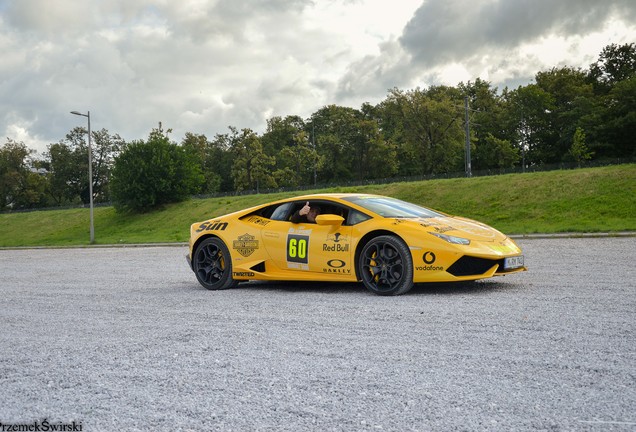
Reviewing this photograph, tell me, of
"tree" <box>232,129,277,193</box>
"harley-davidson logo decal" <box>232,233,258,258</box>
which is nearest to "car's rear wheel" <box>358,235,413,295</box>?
"harley-davidson logo decal" <box>232,233,258,258</box>

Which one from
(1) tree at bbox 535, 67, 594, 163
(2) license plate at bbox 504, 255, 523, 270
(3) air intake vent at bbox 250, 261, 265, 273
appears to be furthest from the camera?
(1) tree at bbox 535, 67, 594, 163

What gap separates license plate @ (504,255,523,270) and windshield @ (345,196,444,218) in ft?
4.23

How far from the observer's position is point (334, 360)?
15.0 feet

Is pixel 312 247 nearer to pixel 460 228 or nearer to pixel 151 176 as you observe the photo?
pixel 460 228

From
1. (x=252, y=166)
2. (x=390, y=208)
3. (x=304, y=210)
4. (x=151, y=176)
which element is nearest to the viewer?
(x=390, y=208)

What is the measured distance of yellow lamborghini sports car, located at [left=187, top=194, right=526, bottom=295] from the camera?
25.2 ft

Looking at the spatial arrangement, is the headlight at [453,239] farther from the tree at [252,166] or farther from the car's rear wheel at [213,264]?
the tree at [252,166]

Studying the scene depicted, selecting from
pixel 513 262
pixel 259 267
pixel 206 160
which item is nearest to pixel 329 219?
pixel 259 267

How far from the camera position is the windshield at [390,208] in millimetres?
8411

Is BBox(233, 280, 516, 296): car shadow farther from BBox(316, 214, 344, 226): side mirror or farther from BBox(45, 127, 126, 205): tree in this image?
BBox(45, 127, 126, 205): tree

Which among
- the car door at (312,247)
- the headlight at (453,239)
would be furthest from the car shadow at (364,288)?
the headlight at (453,239)

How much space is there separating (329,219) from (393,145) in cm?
6239

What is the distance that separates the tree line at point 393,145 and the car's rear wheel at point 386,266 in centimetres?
4272

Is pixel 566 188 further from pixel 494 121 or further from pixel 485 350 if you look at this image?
pixel 494 121
